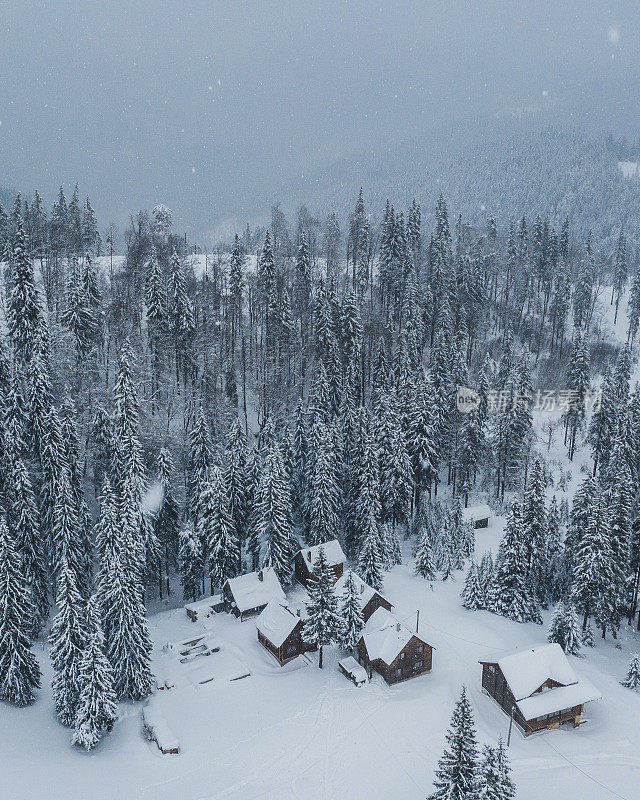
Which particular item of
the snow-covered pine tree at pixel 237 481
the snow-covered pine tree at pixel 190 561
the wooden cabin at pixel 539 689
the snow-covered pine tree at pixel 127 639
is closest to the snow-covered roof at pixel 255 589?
the snow-covered pine tree at pixel 190 561

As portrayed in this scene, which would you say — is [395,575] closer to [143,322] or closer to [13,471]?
[13,471]

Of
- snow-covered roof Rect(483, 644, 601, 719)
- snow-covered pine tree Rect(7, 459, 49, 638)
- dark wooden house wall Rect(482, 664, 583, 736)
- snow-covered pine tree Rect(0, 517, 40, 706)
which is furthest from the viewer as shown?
snow-covered pine tree Rect(7, 459, 49, 638)

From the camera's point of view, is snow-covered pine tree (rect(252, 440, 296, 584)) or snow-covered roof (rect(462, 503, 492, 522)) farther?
snow-covered roof (rect(462, 503, 492, 522))

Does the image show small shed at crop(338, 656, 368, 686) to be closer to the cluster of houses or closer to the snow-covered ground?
the cluster of houses

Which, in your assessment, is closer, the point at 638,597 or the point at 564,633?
the point at 564,633

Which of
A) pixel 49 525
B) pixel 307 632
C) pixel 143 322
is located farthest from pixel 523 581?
pixel 143 322

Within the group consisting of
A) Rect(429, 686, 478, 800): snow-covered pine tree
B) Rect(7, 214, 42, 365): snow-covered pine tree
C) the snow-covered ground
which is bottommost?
the snow-covered ground

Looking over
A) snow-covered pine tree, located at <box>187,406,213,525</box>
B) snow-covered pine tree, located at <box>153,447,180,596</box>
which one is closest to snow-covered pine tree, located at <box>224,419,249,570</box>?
snow-covered pine tree, located at <box>187,406,213,525</box>
